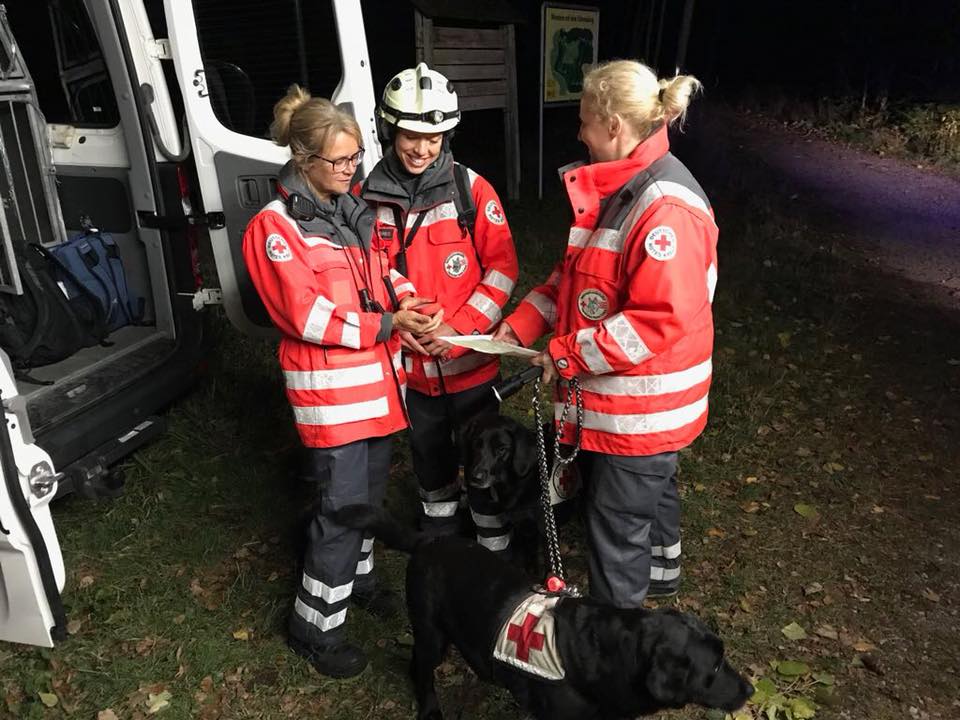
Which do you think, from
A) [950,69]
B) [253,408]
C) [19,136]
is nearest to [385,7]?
[19,136]

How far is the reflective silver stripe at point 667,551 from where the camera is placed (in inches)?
131

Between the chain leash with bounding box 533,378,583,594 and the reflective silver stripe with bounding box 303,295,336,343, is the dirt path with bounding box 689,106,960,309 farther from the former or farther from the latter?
the reflective silver stripe with bounding box 303,295,336,343

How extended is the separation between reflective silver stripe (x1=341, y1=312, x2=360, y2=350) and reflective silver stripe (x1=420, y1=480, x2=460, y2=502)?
109 cm

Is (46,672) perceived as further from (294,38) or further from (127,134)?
(294,38)

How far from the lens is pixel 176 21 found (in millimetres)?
3279

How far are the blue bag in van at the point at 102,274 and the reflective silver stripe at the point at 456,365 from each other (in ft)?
7.40

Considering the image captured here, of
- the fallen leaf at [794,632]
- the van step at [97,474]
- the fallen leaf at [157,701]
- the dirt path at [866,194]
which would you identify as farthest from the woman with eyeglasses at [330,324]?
the dirt path at [866,194]

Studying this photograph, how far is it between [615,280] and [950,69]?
1431cm

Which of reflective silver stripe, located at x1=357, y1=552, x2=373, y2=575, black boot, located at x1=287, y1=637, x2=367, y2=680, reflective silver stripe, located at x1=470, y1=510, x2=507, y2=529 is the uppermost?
reflective silver stripe, located at x1=470, y1=510, x2=507, y2=529

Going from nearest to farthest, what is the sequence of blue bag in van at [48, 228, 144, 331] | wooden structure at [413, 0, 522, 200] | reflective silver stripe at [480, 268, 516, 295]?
reflective silver stripe at [480, 268, 516, 295]
blue bag in van at [48, 228, 144, 331]
wooden structure at [413, 0, 522, 200]

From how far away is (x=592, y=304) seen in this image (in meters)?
2.53

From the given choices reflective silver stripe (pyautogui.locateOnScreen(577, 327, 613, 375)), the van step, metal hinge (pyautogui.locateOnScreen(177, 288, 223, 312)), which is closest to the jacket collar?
reflective silver stripe (pyautogui.locateOnScreen(577, 327, 613, 375))

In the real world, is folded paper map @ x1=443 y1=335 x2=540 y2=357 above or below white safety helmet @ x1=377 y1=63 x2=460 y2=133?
below

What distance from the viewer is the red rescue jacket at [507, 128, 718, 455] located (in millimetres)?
2291
